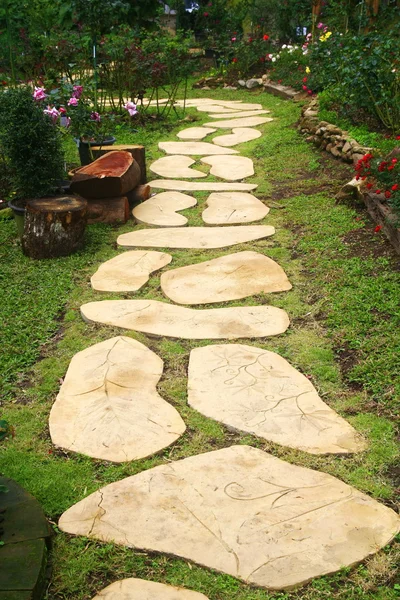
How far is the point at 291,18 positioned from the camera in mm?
11656

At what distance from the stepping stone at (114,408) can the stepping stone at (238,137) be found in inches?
176

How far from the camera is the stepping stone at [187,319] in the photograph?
116 inches

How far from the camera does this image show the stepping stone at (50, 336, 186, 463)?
2.21 metres

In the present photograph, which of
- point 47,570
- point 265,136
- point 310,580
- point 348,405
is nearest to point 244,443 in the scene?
point 348,405

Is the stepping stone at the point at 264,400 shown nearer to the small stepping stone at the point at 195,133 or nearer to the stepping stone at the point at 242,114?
the small stepping stone at the point at 195,133

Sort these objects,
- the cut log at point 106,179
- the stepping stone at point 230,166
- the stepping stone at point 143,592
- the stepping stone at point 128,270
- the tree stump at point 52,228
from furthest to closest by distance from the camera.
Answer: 1. the stepping stone at point 230,166
2. the cut log at point 106,179
3. the tree stump at point 52,228
4. the stepping stone at point 128,270
5. the stepping stone at point 143,592

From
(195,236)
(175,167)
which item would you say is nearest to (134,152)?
(175,167)

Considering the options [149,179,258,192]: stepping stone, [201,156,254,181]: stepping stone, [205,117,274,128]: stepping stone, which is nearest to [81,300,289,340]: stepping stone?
[149,179,258,192]: stepping stone

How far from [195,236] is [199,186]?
1272 mm

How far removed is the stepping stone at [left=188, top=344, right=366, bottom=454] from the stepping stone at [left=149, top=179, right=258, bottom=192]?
2.69 m

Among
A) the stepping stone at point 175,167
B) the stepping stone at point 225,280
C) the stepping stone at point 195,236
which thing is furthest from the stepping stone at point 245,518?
the stepping stone at point 175,167

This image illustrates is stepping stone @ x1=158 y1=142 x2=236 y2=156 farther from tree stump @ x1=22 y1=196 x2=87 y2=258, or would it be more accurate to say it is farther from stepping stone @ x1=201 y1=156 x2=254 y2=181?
tree stump @ x1=22 y1=196 x2=87 y2=258

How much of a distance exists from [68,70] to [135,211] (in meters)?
3.35

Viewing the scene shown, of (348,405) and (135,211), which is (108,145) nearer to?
(135,211)
